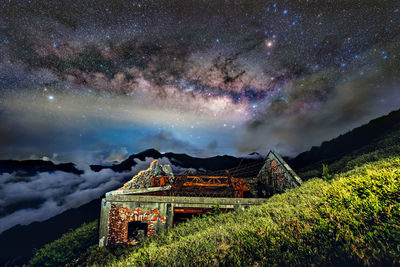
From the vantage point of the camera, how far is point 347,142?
22.9m

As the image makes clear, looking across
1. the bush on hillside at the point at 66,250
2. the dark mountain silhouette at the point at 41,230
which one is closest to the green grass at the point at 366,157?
the bush on hillside at the point at 66,250

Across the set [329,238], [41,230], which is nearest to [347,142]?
[329,238]

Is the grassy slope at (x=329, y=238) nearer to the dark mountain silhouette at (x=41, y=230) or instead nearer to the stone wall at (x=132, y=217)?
the stone wall at (x=132, y=217)

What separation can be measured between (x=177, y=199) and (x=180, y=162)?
104 ft

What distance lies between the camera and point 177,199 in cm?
804

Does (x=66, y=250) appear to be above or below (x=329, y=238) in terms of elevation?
below

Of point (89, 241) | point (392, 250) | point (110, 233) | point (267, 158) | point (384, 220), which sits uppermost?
point (267, 158)

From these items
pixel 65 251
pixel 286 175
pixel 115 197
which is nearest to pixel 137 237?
pixel 115 197

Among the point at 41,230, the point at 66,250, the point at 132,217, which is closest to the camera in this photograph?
the point at 132,217

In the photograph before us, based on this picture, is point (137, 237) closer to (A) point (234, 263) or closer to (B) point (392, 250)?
(A) point (234, 263)

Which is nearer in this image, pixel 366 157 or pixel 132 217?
pixel 132 217

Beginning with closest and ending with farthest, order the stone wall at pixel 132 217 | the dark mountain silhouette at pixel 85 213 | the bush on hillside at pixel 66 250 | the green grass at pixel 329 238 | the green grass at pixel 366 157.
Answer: the green grass at pixel 329 238
the green grass at pixel 366 157
the stone wall at pixel 132 217
the bush on hillside at pixel 66 250
the dark mountain silhouette at pixel 85 213

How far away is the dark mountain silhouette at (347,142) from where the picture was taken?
19823 mm

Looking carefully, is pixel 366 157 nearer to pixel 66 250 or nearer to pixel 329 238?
pixel 329 238
